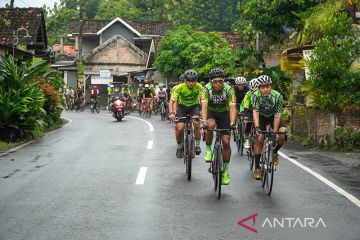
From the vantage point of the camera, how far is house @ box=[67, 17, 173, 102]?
6200cm

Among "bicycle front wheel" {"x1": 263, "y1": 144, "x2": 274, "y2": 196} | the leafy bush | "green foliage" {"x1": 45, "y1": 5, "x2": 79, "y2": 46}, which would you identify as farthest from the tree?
"bicycle front wheel" {"x1": 263, "y1": 144, "x2": 274, "y2": 196}

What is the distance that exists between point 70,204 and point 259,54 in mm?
22396

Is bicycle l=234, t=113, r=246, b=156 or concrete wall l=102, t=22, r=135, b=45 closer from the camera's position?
bicycle l=234, t=113, r=246, b=156

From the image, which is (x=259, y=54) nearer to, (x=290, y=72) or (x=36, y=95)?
(x=290, y=72)

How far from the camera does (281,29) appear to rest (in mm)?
27938

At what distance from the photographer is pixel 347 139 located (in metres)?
16.6

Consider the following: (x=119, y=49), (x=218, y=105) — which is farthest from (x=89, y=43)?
(x=218, y=105)

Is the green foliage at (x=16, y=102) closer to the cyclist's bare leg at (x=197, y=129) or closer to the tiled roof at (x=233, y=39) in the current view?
the cyclist's bare leg at (x=197, y=129)

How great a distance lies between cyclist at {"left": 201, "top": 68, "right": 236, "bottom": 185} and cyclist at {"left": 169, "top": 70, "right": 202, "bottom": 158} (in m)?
1.35

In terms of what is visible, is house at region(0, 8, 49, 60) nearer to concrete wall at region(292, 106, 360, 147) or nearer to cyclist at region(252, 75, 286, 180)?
concrete wall at region(292, 106, 360, 147)

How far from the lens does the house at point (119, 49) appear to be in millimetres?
62000

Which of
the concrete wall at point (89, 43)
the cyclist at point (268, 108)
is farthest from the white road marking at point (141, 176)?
the concrete wall at point (89, 43)

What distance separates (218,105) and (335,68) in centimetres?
726

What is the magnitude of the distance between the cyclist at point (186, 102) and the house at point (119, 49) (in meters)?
41.5
